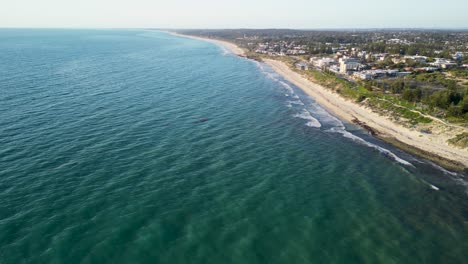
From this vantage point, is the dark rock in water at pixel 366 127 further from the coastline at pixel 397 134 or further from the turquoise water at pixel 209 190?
the turquoise water at pixel 209 190

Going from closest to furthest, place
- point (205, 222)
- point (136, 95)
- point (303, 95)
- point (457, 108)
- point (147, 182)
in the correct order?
1. point (205, 222)
2. point (147, 182)
3. point (457, 108)
4. point (136, 95)
5. point (303, 95)

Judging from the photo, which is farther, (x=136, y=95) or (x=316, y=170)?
(x=136, y=95)

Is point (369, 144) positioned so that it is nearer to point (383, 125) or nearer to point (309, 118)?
point (383, 125)

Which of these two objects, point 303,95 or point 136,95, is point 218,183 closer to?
point 136,95

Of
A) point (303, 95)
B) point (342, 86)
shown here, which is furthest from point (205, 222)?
point (342, 86)

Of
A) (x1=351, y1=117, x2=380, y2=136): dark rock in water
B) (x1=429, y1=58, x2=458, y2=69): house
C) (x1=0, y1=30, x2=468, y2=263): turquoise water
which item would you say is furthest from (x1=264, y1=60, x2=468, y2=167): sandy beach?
(x1=429, y1=58, x2=458, y2=69): house

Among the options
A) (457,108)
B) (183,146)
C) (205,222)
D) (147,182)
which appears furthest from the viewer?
(457,108)
